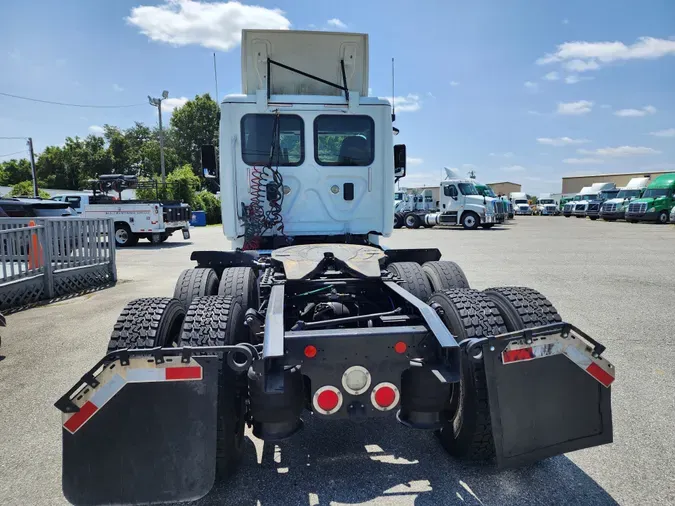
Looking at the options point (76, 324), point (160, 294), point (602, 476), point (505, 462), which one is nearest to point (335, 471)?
point (505, 462)

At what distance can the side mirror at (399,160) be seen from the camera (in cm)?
582

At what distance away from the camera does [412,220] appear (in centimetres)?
2972

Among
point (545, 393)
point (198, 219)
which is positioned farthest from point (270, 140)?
point (198, 219)

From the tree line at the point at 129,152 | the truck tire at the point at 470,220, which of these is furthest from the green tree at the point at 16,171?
the truck tire at the point at 470,220

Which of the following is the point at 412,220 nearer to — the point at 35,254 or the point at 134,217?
the point at 134,217

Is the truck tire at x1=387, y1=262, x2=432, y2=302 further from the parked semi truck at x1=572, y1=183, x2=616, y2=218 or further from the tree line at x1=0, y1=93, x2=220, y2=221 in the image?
the tree line at x1=0, y1=93, x2=220, y2=221

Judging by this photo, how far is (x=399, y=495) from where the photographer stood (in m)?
2.62

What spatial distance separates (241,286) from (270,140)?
7.12ft

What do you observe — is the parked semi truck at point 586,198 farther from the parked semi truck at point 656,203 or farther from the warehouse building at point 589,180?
the warehouse building at point 589,180

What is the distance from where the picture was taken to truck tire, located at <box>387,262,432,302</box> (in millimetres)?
3965

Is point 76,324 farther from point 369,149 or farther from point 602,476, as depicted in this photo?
point 602,476

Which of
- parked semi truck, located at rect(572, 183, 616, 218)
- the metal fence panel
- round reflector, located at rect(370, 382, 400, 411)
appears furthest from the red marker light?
parked semi truck, located at rect(572, 183, 616, 218)

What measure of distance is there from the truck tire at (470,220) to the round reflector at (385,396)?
1006 inches

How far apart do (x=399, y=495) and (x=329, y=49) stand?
4.99m
